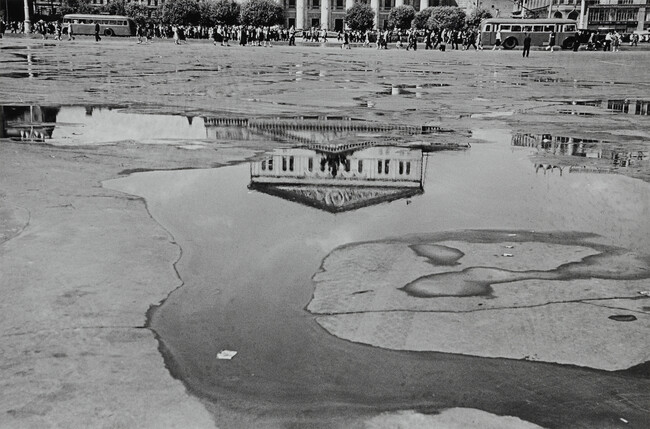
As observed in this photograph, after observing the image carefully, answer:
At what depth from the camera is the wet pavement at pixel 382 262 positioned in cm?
284

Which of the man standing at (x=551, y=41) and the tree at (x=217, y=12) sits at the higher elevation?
the tree at (x=217, y=12)

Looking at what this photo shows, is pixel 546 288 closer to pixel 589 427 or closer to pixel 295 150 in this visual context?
pixel 589 427

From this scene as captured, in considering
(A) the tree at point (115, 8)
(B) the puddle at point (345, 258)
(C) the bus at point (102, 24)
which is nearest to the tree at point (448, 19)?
(C) the bus at point (102, 24)

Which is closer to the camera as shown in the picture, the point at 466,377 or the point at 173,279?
the point at 466,377

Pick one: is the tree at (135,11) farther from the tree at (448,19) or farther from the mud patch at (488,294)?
the mud patch at (488,294)

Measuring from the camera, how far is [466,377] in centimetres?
295

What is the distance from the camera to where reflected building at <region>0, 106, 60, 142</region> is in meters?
8.80

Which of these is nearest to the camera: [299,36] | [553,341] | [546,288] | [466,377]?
[466,377]

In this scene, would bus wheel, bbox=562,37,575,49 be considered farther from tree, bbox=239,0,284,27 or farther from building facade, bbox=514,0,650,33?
tree, bbox=239,0,284,27

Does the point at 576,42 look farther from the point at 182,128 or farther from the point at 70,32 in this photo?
the point at 182,128

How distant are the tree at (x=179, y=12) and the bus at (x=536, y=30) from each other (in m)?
63.0

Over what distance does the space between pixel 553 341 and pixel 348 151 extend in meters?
4.76

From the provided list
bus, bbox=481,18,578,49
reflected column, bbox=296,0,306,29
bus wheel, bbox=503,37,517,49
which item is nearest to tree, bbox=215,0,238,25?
reflected column, bbox=296,0,306,29

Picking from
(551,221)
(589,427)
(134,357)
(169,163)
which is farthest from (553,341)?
(169,163)
